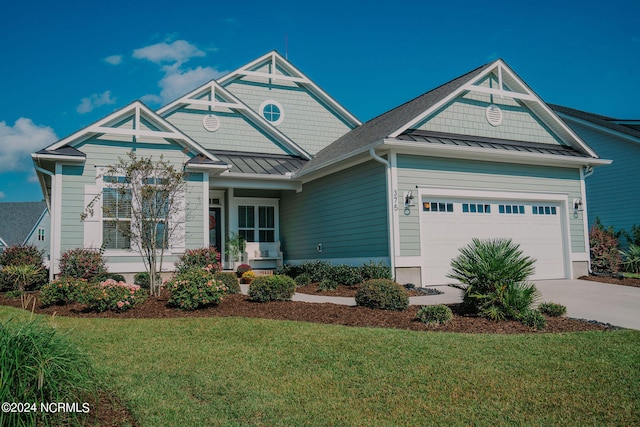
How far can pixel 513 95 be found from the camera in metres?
15.1

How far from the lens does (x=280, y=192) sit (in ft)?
62.1

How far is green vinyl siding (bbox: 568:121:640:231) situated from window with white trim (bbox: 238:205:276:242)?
42.0ft

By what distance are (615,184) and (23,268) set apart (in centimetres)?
2002

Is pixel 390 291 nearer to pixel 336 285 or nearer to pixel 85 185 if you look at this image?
pixel 336 285

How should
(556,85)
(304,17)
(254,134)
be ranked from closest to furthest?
(304,17)
(254,134)
(556,85)

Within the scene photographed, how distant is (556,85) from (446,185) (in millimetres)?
12459

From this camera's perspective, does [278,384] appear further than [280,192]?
No

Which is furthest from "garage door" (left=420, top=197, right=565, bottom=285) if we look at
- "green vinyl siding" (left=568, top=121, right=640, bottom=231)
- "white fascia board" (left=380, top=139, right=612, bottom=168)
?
"green vinyl siding" (left=568, top=121, right=640, bottom=231)

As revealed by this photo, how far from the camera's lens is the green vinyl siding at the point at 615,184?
19125 mm

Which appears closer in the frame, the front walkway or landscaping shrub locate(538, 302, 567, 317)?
landscaping shrub locate(538, 302, 567, 317)

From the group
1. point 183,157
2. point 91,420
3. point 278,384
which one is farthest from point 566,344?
point 183,157

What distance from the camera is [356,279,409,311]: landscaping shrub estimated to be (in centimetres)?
912

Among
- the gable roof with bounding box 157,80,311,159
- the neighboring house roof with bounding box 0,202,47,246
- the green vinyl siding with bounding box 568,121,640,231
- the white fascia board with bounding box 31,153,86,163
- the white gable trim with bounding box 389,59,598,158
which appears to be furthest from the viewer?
the neighboring house roof with bounding box 0,202,47,246

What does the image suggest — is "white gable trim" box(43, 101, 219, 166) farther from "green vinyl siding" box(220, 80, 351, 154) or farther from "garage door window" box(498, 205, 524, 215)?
"garage door window" box(498, 205, 524, 215)
